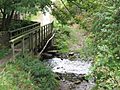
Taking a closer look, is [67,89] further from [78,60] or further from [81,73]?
[78,60]

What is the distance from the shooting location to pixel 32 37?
13.6m

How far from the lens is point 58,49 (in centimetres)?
1902

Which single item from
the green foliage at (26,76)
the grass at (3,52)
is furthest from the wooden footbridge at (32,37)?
the green foliage at (26,76)

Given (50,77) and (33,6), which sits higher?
(33,6)

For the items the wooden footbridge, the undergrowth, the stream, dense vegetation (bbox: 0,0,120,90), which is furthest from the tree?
the undergrowth

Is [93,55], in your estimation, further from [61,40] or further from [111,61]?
[61,40]

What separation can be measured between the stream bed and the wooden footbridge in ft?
3.96

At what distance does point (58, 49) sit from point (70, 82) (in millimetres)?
6323

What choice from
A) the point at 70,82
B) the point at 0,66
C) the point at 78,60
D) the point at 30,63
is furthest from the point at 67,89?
the point at 78,60

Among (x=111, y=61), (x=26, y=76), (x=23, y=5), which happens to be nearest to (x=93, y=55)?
(x=26, y=76)

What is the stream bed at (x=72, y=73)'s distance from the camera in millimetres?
12351

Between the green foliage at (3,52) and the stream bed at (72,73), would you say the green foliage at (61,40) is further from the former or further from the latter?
the green foliage at (3,52)

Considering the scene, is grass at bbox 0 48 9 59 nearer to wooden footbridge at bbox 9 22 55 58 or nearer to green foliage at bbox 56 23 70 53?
wooden footbridge at bbox 9 22 55 58

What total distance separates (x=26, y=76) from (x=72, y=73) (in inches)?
196
